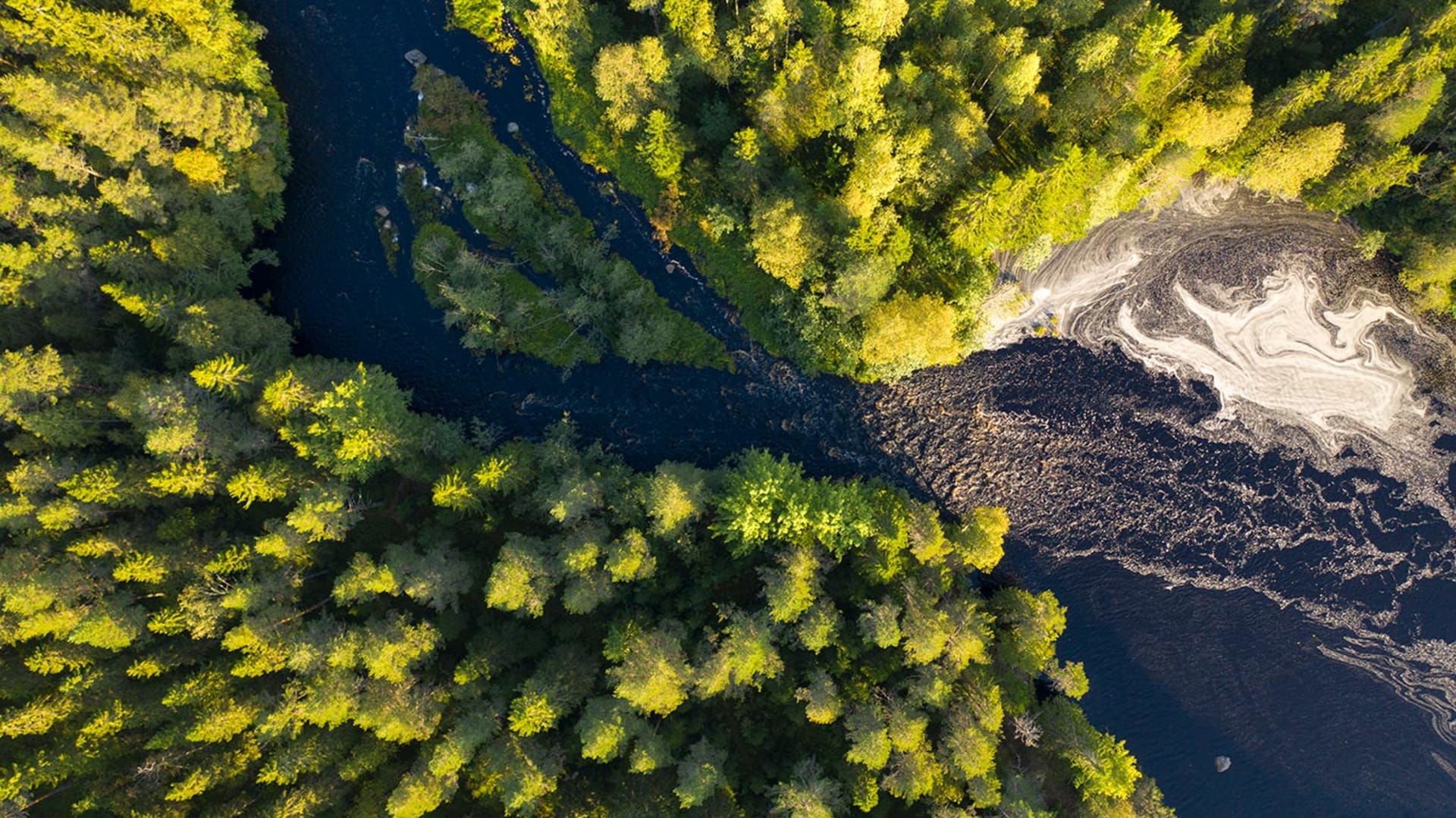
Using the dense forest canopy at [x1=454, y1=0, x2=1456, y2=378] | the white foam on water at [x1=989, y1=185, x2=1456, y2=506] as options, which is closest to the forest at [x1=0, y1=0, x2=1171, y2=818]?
the dense forest canopy at [x1=454, y1=0, x2=1456, y2=378]

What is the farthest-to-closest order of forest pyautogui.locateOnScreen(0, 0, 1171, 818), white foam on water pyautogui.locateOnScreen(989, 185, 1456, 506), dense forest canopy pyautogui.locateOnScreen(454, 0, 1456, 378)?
white foam on water pyautogui.locateOnScreen(989, 185, 1456, 506) → dense forest canopy pyautogui.locateOnScreen(454, 0, 1456, 378) → forest pyautogui.locateOnScreen(0, 0, 1171, 818)

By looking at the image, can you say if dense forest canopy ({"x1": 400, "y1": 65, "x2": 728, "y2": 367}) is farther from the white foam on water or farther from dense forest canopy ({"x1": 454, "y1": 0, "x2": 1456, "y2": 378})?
the white foam on water

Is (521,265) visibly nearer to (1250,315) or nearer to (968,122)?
(968,122)

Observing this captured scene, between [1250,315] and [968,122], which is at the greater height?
[1250,315]

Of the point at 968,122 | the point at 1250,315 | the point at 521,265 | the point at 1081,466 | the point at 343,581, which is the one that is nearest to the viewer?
the point at 343,581

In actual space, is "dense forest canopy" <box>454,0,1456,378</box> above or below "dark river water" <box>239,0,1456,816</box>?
above

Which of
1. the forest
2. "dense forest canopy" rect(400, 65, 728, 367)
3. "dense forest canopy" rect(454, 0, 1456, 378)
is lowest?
the forest

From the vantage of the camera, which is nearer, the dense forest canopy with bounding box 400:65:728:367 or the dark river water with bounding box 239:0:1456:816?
the dense forest canopy with bounding box 400:65:728:367

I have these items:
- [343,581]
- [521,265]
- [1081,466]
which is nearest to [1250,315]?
[1081,466]
